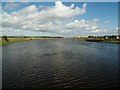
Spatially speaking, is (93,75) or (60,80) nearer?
(60,80)

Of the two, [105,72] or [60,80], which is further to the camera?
[105,72]

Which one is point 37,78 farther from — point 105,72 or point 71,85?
point 105,72

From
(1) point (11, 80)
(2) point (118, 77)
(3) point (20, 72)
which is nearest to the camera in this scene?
(1) point (11, 80)

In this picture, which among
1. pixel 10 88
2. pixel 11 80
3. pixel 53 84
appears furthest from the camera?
pixel 11 80

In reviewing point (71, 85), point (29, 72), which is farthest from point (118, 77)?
point (29, 72)

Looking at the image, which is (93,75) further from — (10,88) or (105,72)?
(10,88)

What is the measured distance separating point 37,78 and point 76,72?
224 inches

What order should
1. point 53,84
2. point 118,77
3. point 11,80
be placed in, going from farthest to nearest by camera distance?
point 118,77 → point 11,80 → point 53,84

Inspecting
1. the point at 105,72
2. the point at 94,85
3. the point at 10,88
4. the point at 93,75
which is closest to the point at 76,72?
the point at 93,75

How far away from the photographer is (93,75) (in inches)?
856

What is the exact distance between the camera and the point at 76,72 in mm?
23141

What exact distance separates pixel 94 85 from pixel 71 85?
7.82 ft

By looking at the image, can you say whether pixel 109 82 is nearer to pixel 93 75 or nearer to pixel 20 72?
pixel 93 75

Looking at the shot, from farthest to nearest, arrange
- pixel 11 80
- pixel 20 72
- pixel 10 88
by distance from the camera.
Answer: pixel 20 72, pixel 11 80, pixel 10 88
